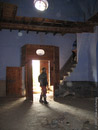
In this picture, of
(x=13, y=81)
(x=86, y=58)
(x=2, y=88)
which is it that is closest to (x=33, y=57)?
(x=13, y=81)

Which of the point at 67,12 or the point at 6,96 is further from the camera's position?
the point at 67,12

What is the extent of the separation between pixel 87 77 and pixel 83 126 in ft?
23.4

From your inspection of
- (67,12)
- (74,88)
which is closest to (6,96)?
(74,88)

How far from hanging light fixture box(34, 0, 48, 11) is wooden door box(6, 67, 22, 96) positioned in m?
5.33

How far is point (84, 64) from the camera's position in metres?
11.7

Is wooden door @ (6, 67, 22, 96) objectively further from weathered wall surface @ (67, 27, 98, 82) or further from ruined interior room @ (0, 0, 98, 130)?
weathered wall surface @ (67, 27, 98, 82)

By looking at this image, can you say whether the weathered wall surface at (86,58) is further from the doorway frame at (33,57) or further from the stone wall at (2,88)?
the stone wall at (2,88)

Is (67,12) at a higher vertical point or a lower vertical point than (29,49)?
higher

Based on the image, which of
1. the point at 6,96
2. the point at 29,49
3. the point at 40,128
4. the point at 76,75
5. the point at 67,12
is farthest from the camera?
the point at 67,12

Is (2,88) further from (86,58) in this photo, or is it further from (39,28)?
(86,58)

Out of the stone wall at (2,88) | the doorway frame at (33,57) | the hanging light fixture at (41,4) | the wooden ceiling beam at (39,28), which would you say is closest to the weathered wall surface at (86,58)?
the wooden ceiling beam at (39,28)

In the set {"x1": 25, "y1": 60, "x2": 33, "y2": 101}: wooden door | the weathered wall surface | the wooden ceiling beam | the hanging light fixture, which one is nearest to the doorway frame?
{"x1": 25, "y1": 60, "x2": 33, "y2": 101}: wooden door

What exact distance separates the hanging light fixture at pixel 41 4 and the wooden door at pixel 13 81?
17.5 ft

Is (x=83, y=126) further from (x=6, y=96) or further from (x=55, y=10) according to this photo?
(x=55, y=10)
